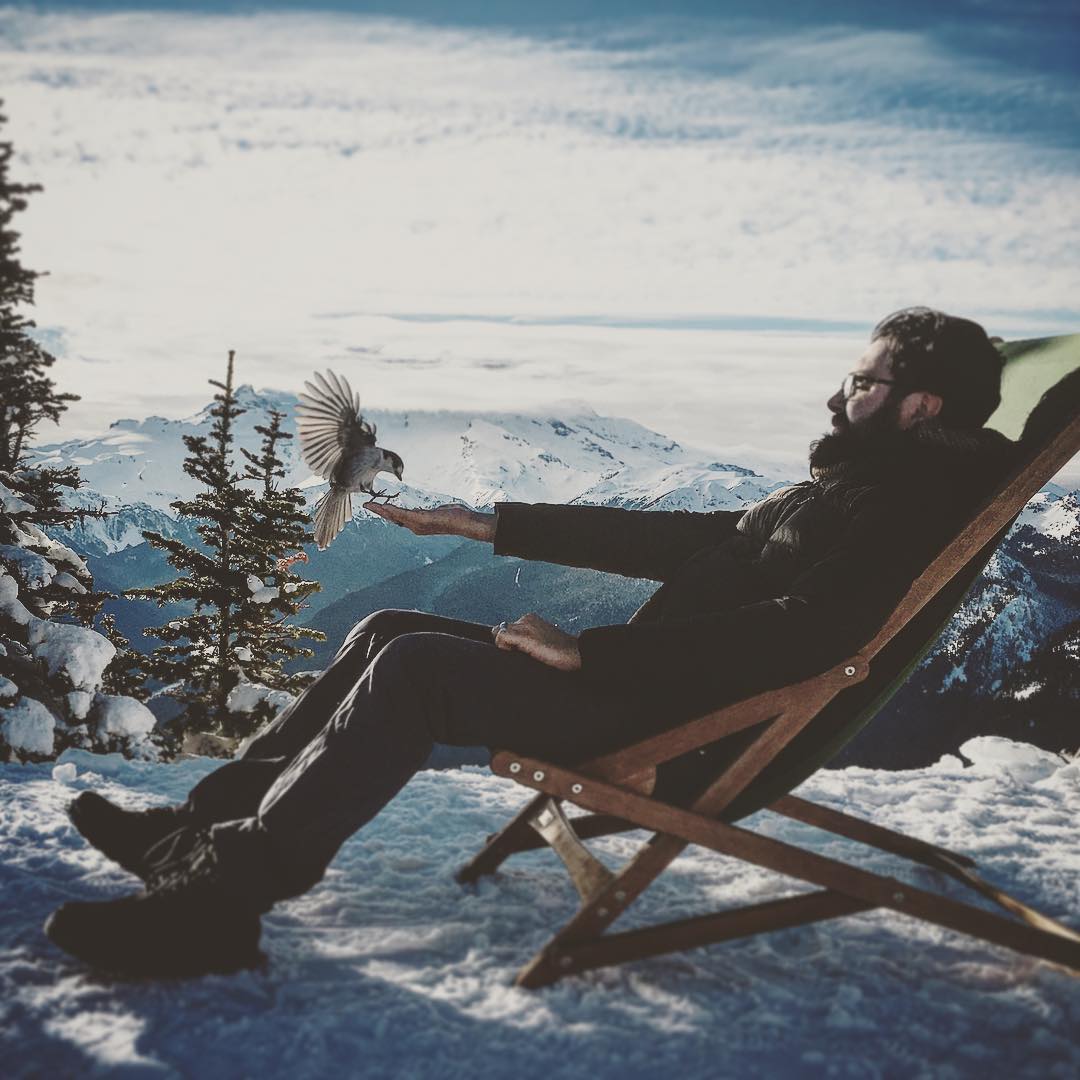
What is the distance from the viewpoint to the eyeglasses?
2883 millimetres

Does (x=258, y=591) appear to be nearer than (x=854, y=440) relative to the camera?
No

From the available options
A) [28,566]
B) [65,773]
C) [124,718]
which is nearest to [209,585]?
[28,566]

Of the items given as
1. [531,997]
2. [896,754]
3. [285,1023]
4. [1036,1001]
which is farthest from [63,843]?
[896,754]

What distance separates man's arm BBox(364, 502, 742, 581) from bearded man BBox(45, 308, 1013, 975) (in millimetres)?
254

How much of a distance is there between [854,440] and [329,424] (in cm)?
208

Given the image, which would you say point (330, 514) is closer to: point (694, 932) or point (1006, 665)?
point (694, 932)

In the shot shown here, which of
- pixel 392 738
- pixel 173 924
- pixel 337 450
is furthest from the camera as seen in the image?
pixel 337 450

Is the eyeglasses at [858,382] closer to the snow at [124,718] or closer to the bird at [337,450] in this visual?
the bird at [337,450]

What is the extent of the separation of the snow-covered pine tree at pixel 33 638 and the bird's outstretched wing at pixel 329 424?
10.9 feet

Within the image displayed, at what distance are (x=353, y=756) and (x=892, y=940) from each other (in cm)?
186

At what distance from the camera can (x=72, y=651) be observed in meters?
8.94

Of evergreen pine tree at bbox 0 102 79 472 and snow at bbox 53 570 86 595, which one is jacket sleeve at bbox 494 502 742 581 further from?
snow at bbox 53 570 86 595

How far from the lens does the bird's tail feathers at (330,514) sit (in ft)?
12.2

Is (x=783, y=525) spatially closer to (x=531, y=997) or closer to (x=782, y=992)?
(x=782, y=992)
